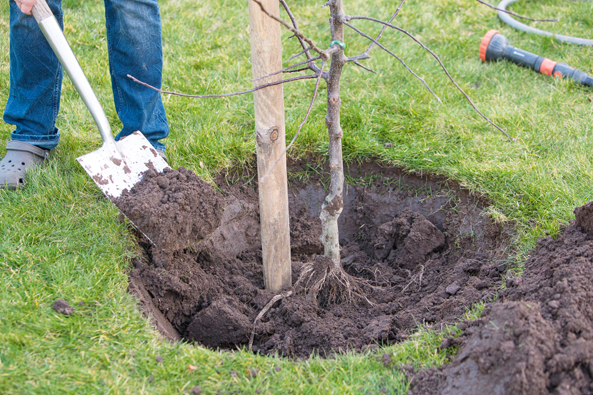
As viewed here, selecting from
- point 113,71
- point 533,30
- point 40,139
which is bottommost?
point 40,139

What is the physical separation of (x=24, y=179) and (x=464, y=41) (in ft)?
12.2

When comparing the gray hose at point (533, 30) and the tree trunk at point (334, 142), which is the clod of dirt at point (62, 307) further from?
the gray hose at point (533, 30)

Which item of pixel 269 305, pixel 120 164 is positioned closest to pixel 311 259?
pixel 269 305

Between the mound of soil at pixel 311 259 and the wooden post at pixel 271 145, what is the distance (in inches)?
6.4

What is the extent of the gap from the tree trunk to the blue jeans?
3.83ft

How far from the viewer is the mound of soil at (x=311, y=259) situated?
84.5 inches

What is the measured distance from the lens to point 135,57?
260cm

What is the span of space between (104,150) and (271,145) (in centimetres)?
88

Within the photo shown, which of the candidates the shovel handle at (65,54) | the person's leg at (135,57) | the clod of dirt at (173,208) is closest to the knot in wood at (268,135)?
the clod of dirt at (173,208)

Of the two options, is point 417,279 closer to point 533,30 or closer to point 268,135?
point 268,135

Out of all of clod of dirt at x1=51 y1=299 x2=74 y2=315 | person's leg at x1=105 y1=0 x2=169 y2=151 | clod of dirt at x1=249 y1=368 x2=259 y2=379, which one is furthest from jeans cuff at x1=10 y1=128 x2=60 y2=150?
clod of dirt at x1=249 y1=368 x2=259 y2=379

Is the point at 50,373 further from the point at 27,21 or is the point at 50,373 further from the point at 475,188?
the point at 475,188

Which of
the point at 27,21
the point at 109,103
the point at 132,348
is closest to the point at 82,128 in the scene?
the point at 109,103

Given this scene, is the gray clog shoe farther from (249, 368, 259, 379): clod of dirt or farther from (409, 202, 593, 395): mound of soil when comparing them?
(409, 202, 593, 395): mound of soil
